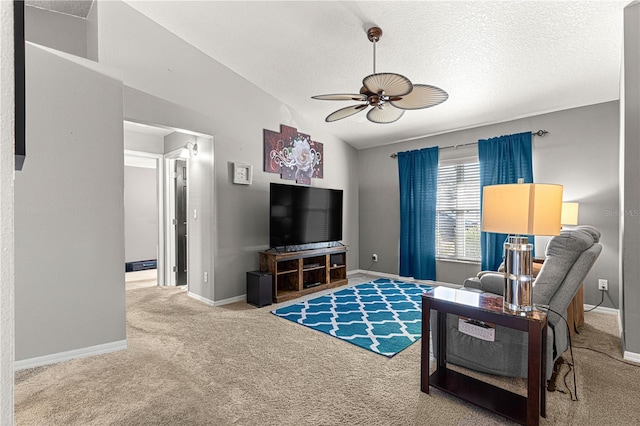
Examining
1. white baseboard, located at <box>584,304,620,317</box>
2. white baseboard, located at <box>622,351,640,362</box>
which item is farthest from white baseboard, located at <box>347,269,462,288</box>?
white baseboard, located at <box>622,351,640,362</box>

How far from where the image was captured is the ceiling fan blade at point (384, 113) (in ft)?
9.19

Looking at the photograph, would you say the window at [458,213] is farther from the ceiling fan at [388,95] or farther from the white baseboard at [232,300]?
the white baseboard at [232,300]

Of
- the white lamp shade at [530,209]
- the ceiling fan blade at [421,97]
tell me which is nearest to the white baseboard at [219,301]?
the ceiling fan blade at [421,97]

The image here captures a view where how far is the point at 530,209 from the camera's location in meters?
1.69

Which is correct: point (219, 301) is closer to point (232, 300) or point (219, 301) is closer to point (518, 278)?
point (232, 300)

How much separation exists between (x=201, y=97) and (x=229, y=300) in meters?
2.53

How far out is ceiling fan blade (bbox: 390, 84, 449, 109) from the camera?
2.37 m

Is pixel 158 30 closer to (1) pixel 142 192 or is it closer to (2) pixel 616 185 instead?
(1) pixel 142 192

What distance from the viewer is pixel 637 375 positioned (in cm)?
224

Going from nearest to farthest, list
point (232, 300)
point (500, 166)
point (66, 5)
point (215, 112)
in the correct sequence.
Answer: point (66, 5)
point (215, 112)
point (232, 300)
point (500, 166)

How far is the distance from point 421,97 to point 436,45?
887mm

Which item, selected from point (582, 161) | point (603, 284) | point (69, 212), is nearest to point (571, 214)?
point (582, 161)

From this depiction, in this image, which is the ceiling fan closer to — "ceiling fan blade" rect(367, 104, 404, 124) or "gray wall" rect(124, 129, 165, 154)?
"ceiling fan blade" rect(367, 104, 404, 124)

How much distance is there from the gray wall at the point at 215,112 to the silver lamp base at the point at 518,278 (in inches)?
126
